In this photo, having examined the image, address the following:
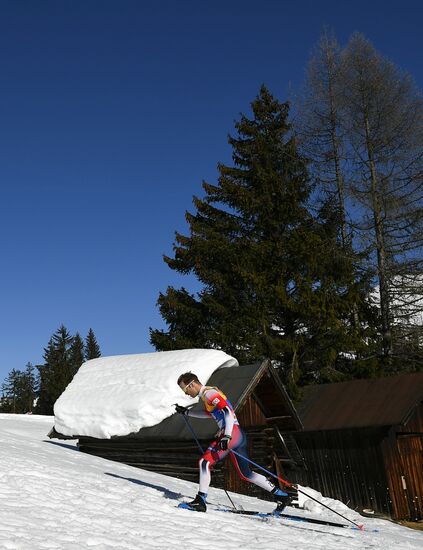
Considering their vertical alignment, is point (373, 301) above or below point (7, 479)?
above

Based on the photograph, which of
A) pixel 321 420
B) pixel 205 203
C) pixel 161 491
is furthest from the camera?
pixel 205 203

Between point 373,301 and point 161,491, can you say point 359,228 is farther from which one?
point 161,491

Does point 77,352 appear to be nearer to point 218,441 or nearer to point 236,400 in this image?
point 236,400

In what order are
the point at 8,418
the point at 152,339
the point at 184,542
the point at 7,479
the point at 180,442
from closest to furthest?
1. the point at 184,542
2. the point at 7,479
3. the point at 180,442
4. the point at 152,339
5. the point at 8,418

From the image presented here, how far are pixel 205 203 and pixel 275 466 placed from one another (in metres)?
17.7

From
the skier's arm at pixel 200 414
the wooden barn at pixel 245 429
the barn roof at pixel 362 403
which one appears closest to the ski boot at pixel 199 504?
→ the skier's arm at pixel 200 414

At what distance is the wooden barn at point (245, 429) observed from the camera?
622 inches

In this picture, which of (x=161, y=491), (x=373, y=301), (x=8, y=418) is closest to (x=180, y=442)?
(x=161, y=491)

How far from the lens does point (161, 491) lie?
10.8 m

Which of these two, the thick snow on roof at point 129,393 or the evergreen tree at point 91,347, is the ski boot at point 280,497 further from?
the evergreen tree at point 91,347

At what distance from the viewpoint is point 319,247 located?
93.4ft

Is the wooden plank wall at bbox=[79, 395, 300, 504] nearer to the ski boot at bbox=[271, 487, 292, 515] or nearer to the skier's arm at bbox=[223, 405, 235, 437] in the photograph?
the ski boot at bbox=[271, 487, 292, 515]

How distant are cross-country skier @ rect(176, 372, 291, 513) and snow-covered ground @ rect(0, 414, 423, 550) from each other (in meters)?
0.33

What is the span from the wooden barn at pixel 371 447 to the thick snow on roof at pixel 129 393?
4990mm
